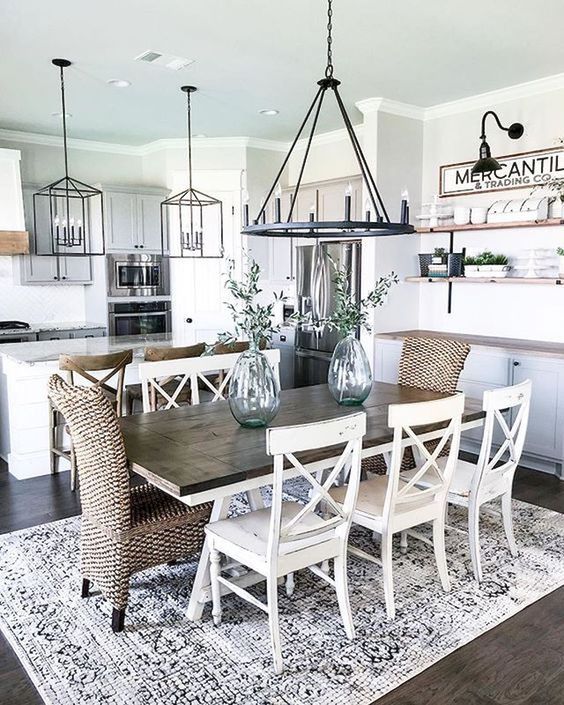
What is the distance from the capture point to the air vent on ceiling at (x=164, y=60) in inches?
166

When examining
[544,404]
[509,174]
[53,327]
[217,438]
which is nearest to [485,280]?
[509,174]

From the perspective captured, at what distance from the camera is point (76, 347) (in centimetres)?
Answer: 490

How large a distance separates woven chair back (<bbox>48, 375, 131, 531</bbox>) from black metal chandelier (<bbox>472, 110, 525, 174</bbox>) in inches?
133

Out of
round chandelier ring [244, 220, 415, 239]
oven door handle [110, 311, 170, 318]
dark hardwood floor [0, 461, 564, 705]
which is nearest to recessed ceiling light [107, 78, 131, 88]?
round chandelier ring [244, 220, 415, 239]

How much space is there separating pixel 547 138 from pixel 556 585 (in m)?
3.49

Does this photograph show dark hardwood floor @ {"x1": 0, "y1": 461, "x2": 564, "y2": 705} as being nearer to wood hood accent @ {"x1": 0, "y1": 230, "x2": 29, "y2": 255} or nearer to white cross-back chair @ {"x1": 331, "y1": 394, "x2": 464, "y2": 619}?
white cross-back chair @ {"x1": 331, "y1": 394, "x2": 464, "y2": 619}

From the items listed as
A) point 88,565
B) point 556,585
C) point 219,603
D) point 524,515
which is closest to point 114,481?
point 88,565

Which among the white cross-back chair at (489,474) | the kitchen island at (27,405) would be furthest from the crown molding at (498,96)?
the kitchen island at (27,405)

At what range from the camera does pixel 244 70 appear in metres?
4.58

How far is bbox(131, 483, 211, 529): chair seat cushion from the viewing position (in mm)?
2656

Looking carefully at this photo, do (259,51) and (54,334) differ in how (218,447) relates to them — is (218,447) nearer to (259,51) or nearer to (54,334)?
(259,51)

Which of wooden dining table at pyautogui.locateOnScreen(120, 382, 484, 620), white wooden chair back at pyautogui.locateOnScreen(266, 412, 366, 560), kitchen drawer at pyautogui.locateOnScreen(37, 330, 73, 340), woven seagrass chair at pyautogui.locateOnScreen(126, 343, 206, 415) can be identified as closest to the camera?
white wooden chair back at pyautogui.locateOnScreen(266, 412, 366, 560)

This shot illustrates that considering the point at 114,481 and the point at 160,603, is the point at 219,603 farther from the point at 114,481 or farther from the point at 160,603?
the point at 114,481

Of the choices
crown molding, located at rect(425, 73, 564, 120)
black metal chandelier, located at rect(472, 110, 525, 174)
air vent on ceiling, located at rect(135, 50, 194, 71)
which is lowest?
black metal chandelier, located at rect(472, 110, 525, 174)
